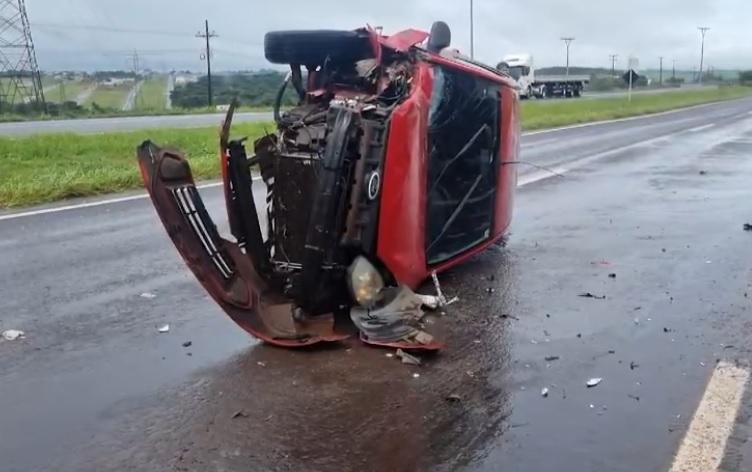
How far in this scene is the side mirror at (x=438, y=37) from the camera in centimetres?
578

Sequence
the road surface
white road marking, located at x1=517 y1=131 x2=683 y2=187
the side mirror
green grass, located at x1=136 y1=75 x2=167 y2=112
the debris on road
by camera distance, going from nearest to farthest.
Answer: the debris on road < the side mirror < white road marking, located at x1=517 y1=131 x2=683 y2=187 < the road surface < green grass, located at x1=136 y1=75 x2=167 y2=112

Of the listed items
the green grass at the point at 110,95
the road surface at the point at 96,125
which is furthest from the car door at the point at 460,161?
the green grass at the point at 110,95

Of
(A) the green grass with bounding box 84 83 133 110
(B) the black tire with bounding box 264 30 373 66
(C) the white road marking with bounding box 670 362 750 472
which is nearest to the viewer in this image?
(C) the white road marking with bounding box 670 362 750 472

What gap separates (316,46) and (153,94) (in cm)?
4897

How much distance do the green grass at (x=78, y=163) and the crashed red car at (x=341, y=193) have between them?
541cm

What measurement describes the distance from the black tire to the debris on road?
2064 millimetres

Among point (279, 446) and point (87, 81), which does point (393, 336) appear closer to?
point (279, 446)

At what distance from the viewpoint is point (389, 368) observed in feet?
15.3

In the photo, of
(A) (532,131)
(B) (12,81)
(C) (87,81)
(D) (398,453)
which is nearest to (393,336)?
(D) (398,453)

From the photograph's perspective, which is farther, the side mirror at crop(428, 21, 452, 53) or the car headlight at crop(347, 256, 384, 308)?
the side mirror at crop(428, 21, 452, 53)

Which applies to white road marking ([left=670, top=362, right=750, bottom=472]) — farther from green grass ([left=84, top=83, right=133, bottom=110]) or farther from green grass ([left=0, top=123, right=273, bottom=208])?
green grass ([left=84, top=83, right=133, bottom=110])

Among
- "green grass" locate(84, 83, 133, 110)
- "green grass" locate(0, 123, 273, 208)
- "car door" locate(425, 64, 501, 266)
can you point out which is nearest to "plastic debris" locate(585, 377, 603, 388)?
"car door" locate(425, 64, 501, 266)

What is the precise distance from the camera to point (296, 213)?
535 cm

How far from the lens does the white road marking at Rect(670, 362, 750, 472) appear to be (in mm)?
3578
